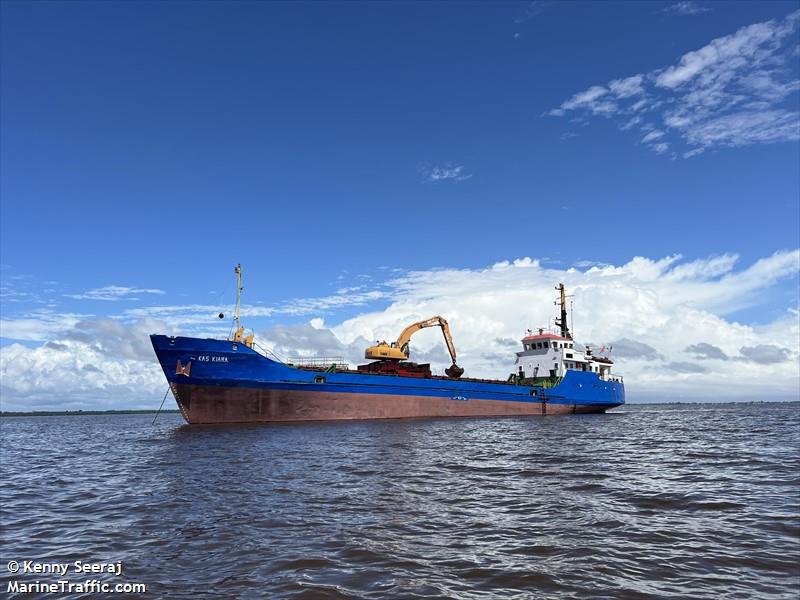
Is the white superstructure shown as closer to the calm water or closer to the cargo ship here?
the cargo ship

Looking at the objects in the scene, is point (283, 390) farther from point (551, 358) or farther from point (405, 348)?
point (551, 358)

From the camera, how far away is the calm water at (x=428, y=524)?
5996 mm

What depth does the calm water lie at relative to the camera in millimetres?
5996

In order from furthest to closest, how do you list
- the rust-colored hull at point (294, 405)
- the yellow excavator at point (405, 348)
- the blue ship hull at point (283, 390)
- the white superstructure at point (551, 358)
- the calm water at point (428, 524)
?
the white superstructure at point (551, 358), the yellow excavator at point (405, 348), the rust-colored hull at point (294, 405), the blue ship hull at point (283, 390), the calm water at point (428, 524)

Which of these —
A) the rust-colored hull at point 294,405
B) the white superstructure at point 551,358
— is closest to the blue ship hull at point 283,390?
the rust-colored hull at point 294,405

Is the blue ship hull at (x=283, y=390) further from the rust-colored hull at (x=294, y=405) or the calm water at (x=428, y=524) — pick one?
the calm water at (x=428, y=524)

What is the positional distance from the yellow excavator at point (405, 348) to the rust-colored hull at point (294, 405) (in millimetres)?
4280

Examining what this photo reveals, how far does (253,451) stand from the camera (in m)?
19.2

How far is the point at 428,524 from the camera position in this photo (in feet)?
27.9

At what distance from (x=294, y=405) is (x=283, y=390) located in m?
1.41

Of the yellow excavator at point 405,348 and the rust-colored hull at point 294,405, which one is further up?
the yellow excavator at point 405,348

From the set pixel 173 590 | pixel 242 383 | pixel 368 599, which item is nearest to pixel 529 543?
pixel 368 599

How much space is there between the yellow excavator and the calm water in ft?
80.9

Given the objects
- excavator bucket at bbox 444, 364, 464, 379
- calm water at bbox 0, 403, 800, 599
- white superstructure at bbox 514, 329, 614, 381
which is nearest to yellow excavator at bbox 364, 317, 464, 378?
excavator bucket at bbox 444, 364, 464, 379
